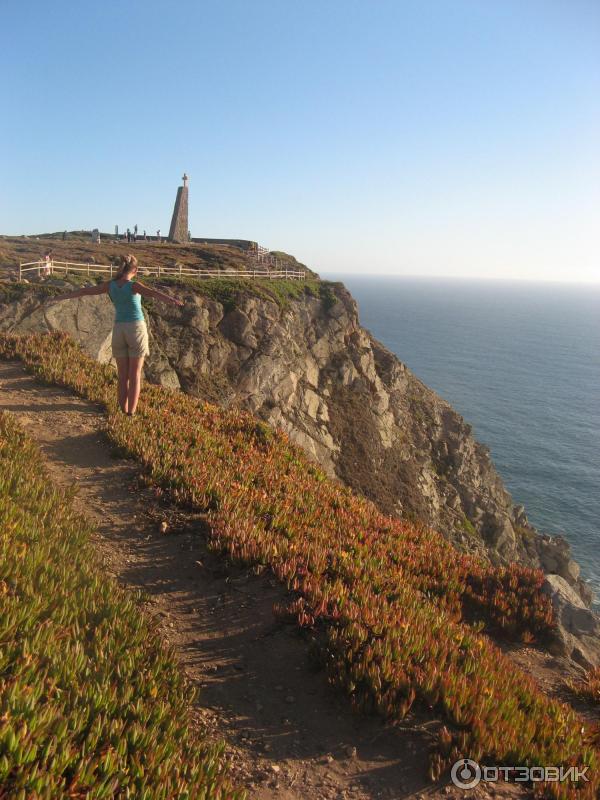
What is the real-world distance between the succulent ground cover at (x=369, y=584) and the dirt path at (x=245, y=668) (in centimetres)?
24

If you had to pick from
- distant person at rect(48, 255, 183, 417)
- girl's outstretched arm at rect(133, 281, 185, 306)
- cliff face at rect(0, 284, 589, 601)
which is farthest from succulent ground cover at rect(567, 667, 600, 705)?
cliff face at rect(0, 284, 589, 601)

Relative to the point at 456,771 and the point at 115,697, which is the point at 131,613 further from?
the point at 456,771

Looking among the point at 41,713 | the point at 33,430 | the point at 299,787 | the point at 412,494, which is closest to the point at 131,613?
the point at 41,713

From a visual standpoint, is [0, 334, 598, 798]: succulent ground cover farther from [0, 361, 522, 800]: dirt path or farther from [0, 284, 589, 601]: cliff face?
[0, 284, 589, 601]: cliff face

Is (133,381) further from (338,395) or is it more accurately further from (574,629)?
(338,395)

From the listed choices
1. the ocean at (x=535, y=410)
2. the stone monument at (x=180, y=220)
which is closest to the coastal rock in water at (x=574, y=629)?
the ocean at (x=535, y=410)

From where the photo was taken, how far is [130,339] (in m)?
9.79

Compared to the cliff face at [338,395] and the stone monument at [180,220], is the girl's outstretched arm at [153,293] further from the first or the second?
the stone monument at [180,220]

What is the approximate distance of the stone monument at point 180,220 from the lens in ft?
168

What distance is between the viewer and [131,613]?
191 inches

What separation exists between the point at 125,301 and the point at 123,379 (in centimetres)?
172

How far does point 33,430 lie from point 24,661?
7.14 metres

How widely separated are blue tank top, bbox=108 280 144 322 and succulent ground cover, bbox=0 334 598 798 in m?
2.13
